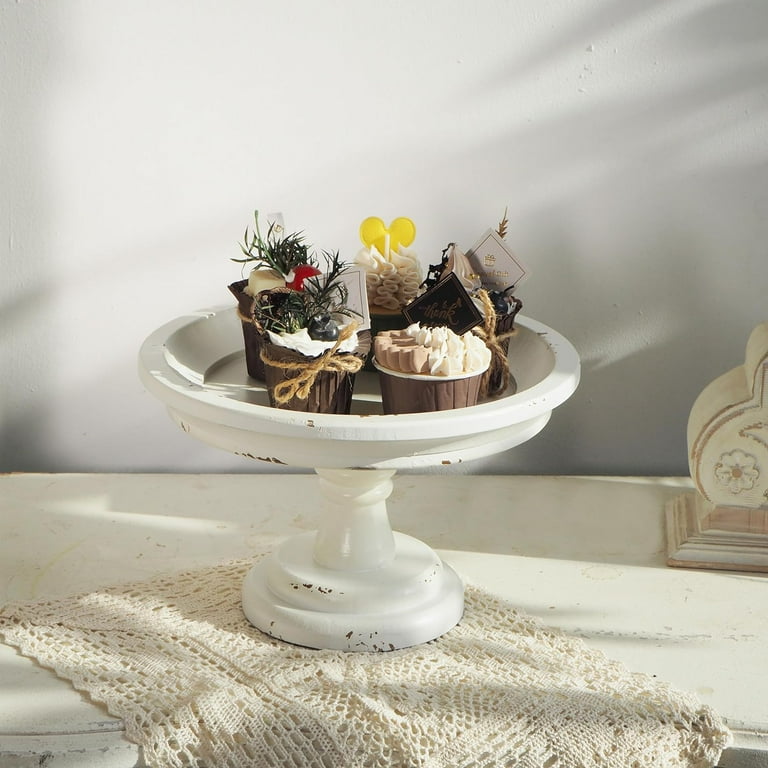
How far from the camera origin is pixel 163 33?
4.76ft

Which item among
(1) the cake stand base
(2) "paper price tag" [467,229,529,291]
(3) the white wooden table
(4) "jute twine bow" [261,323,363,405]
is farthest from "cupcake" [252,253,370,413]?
(3) the white wooden table

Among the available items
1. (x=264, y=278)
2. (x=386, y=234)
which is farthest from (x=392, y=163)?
(x=264, y=278)

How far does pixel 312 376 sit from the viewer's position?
1050 mm

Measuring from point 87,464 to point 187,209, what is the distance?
466mm

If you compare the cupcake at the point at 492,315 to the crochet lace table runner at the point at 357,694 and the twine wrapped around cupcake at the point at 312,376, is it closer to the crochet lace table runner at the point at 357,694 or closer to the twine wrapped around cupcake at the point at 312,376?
the twine wrapped around cupcake at the point at 312,376

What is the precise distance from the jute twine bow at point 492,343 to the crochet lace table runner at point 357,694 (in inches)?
10.8

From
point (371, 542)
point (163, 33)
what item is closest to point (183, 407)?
point (371, 542)

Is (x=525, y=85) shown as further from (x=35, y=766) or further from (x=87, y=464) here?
(x=35, y=766)

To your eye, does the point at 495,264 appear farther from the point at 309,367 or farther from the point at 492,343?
the point at 309,367

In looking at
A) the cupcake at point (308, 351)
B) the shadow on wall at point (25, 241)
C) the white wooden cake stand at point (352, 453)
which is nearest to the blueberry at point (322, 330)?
the cupcake at point (308, 351)

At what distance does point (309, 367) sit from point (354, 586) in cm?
27

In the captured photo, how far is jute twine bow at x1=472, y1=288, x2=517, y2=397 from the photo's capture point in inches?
44.6

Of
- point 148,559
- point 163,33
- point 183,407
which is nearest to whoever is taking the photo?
point 183,407

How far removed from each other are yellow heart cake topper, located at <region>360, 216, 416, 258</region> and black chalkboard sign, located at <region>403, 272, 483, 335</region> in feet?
0.47
